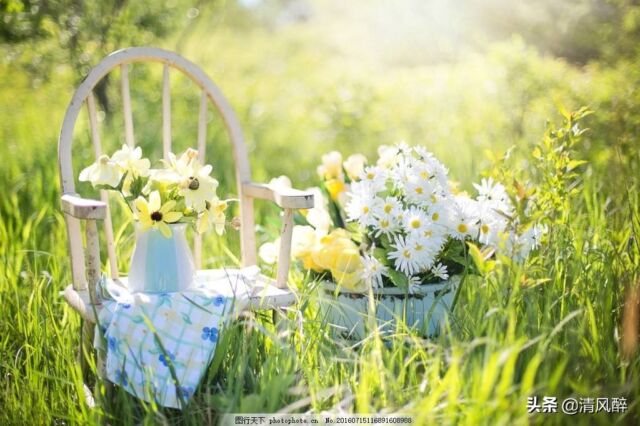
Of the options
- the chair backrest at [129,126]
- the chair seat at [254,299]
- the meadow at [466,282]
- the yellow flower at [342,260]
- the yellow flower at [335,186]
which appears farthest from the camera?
the yellow flower at [335,186]

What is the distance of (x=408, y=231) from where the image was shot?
1.90m

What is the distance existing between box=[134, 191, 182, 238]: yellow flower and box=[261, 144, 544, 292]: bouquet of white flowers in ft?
1.50

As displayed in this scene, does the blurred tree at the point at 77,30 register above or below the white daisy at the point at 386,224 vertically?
above

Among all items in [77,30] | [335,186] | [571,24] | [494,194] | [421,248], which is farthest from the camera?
[571,24]

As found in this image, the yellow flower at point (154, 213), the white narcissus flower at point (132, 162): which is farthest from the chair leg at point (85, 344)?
the white narcissus flower at point (132, 162)

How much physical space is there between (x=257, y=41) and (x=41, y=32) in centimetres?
718

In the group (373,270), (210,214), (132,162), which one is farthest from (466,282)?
(132,162)

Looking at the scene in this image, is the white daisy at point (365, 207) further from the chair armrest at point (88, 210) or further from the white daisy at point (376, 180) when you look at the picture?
the chair armrest at point (88, 210)

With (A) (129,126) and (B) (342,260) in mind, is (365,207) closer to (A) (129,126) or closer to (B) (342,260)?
(B) (342,260)

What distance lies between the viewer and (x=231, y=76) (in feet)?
25.3

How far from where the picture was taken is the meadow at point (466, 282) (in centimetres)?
151

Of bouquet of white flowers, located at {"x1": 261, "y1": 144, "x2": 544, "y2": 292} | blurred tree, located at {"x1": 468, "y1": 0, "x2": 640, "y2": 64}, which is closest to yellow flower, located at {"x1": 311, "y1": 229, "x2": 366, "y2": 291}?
bouquet of white flowers, located at {"x1": 261, "y1": 144, "x2": 544, "y2": 292}

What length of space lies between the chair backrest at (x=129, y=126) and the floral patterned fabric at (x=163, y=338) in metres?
0.21

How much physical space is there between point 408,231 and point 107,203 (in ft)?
2.68
